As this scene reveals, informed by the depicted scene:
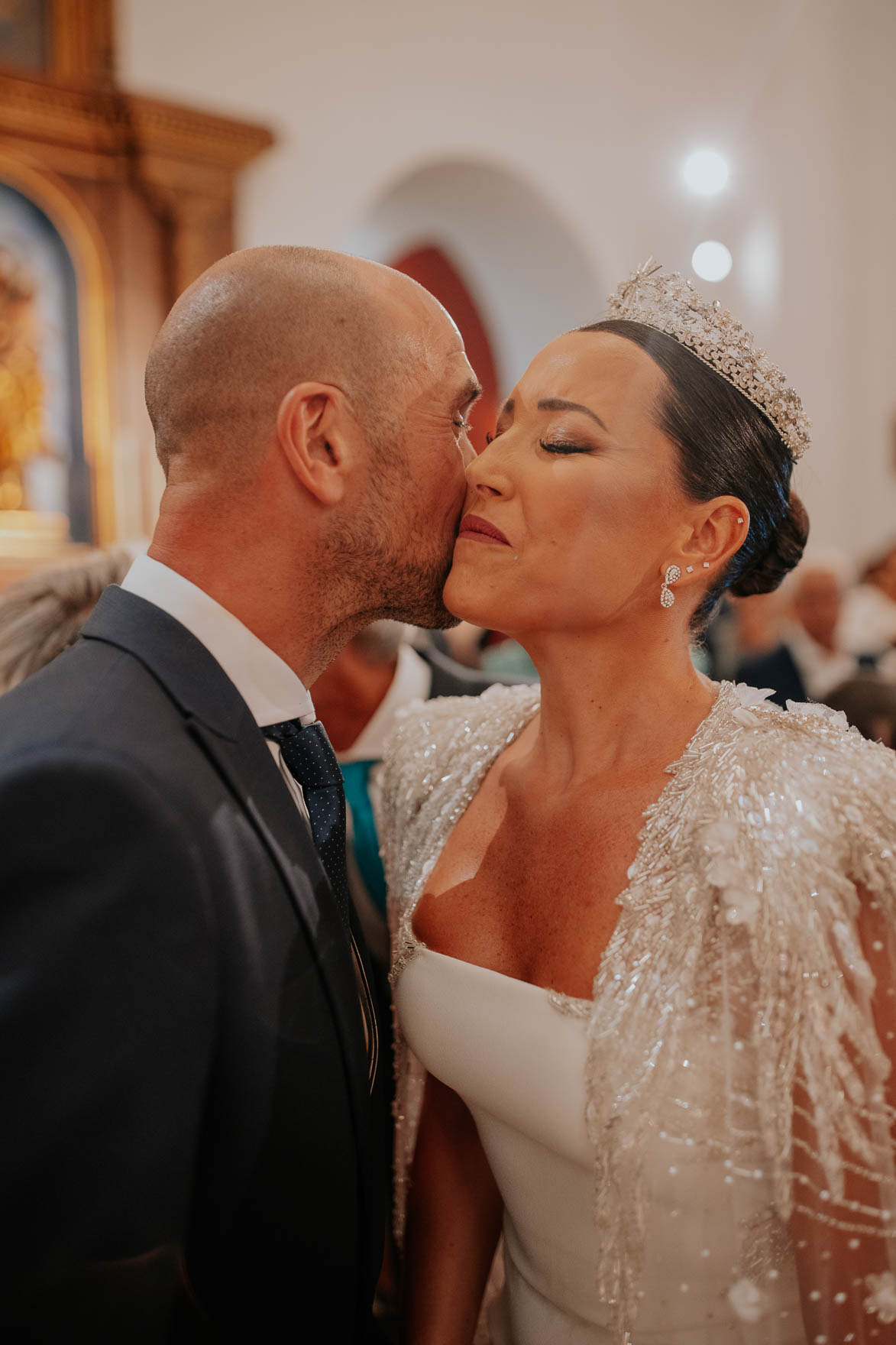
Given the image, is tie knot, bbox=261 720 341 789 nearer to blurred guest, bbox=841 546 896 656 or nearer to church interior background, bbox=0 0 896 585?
blurred guest, bbox=841 546 896 656

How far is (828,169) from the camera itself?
23.9 ft

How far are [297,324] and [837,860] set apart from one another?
36.9 inches

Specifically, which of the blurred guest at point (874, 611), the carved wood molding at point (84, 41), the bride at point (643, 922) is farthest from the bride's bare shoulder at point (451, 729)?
the carved wood molding at point (84, 41)

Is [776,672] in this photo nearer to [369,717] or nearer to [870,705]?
[870,705]

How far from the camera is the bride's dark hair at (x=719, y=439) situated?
1.52 m

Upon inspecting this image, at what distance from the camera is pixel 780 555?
1.70 m

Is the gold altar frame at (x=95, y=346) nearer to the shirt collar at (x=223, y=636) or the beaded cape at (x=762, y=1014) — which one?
the shirt collar at (x=223, y=636)

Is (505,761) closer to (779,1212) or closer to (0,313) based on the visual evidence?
(779,1212)

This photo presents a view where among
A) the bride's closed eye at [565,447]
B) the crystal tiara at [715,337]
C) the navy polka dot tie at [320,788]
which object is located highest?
the crystal tiara at [715,337]

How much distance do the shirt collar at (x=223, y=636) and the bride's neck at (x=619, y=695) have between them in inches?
16.4

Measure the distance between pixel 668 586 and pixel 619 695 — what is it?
17 centimetres

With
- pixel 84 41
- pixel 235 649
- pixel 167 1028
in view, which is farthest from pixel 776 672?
pixel 84 41

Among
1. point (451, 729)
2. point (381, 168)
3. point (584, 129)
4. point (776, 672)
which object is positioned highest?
point (584, 129)

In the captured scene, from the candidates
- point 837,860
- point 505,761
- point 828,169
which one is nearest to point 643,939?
point 837,860
